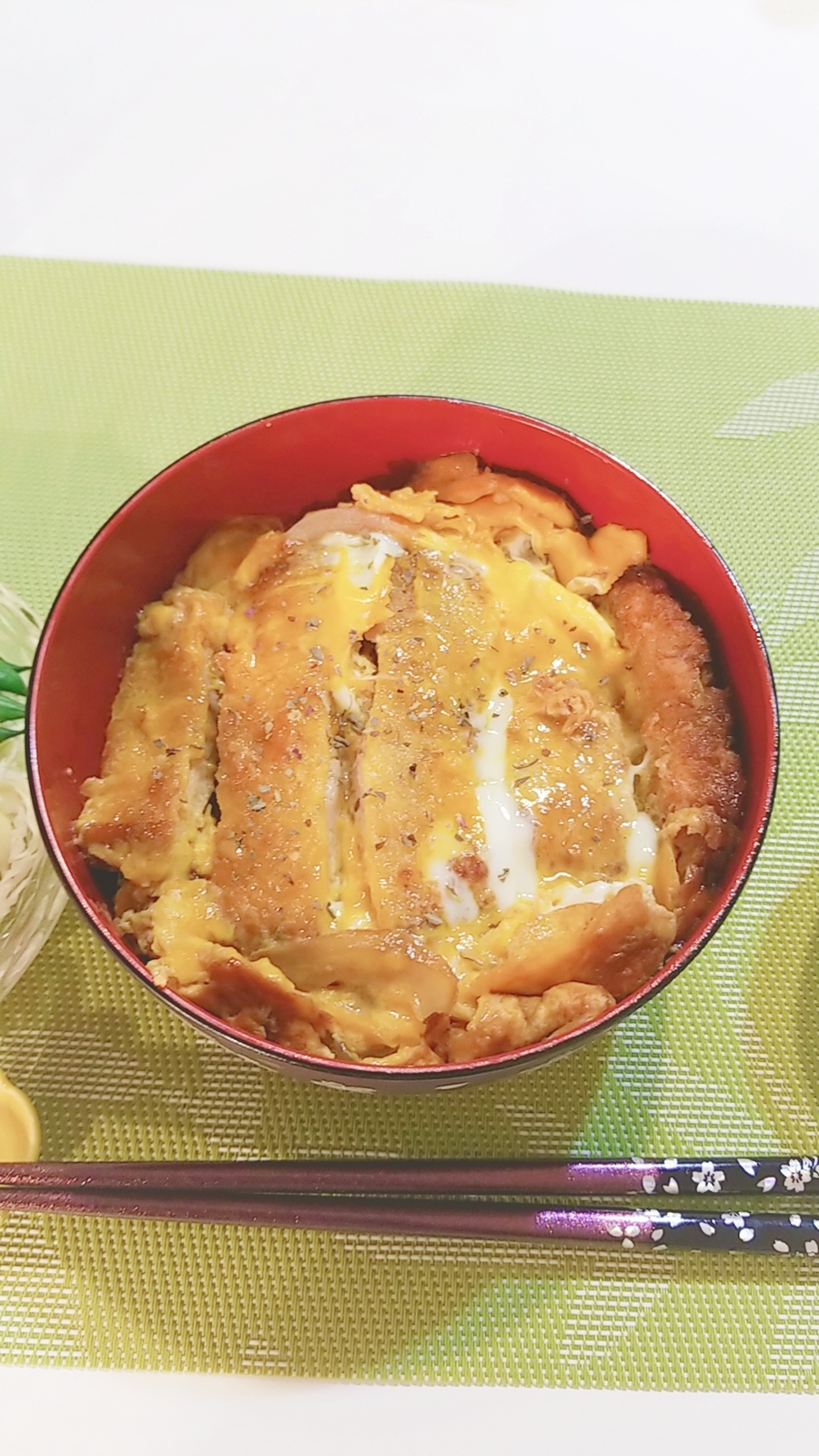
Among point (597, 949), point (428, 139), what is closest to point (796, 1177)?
point (597, 949)

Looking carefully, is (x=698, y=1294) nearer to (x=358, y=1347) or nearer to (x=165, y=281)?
(x=358, y=1347)

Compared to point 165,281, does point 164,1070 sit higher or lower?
lower

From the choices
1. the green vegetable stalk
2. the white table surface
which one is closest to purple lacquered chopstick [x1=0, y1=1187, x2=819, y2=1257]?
the green vegetable stalk

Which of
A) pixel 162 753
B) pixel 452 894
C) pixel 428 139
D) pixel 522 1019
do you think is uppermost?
pixel 428 139

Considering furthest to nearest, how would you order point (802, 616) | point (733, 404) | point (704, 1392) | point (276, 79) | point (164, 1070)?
point (276, 79) < point (733, 404) < point (802, 616) < point (164, 1070) < point (704, 1392)

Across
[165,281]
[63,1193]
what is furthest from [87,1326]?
[165,281]

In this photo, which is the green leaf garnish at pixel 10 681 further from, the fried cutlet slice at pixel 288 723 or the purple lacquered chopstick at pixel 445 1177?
the purple lacquered chopstick at pixel 445 1177

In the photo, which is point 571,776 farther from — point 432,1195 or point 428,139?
point 428,139
